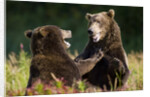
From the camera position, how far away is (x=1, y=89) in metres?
5.97

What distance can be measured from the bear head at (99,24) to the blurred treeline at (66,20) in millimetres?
85

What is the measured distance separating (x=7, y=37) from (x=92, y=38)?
1526 millimetres

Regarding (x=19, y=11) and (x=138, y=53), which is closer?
(x=19, y=11)

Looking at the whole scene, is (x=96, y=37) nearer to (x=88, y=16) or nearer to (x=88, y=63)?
(x=88, y=16)

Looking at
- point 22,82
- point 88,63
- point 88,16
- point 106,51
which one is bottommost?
point 22,82

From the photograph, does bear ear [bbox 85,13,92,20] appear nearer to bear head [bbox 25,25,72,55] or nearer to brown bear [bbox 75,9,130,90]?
brown bear [bbox 75,9,130,90]

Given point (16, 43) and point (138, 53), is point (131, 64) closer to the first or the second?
point (138, 53)

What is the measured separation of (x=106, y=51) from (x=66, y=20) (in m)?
0.91

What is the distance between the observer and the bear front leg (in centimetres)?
643

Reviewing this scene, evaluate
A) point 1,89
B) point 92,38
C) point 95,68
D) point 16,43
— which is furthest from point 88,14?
point 1,89

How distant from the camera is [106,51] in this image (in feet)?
22.1

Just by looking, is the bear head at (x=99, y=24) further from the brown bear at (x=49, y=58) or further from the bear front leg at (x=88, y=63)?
the brown bear at (x=49, y=58)

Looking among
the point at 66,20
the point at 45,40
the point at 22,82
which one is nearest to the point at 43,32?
the point at 45,40

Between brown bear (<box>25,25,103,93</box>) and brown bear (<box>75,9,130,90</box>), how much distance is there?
67 cm
